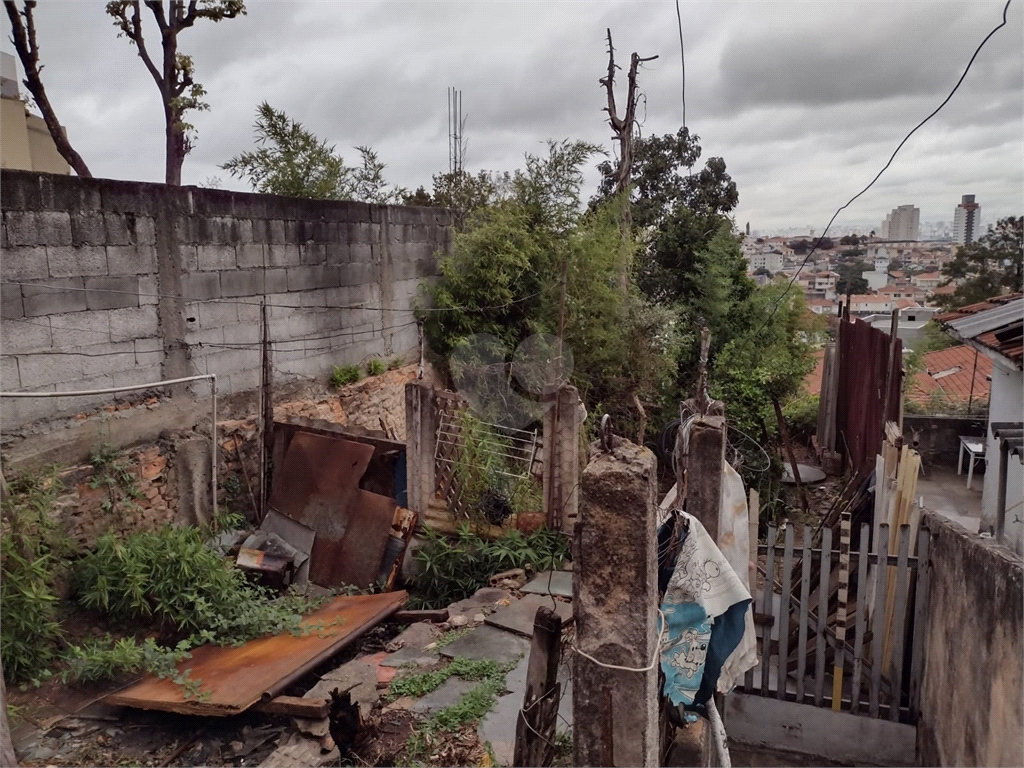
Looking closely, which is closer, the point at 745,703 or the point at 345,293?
the point at 745,703

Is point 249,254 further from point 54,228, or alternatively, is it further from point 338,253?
point 54,228

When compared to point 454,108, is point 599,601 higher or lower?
lower

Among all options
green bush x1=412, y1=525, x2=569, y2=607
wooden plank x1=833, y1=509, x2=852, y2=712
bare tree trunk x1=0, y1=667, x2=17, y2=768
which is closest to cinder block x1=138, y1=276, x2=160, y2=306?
green bush x1=412, y1=525, x2=569, y2=607

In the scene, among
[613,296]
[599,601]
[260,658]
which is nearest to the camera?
[599,601]

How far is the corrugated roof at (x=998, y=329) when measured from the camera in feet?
17.5

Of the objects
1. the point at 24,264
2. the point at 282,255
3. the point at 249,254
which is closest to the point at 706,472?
the point at 24,264

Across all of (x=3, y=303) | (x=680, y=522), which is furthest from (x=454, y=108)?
(x=680, y=522)

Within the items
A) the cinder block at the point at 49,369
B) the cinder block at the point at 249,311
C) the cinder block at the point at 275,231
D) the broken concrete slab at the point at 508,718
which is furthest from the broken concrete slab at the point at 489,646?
the cinder block at the point at 275,231

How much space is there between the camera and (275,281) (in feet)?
22.0

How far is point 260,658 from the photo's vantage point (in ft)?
14.3

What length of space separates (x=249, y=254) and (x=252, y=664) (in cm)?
368

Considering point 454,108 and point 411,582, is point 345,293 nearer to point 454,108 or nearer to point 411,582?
point 411,582

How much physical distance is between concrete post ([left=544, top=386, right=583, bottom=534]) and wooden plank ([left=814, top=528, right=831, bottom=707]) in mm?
2153

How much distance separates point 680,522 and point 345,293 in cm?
578
